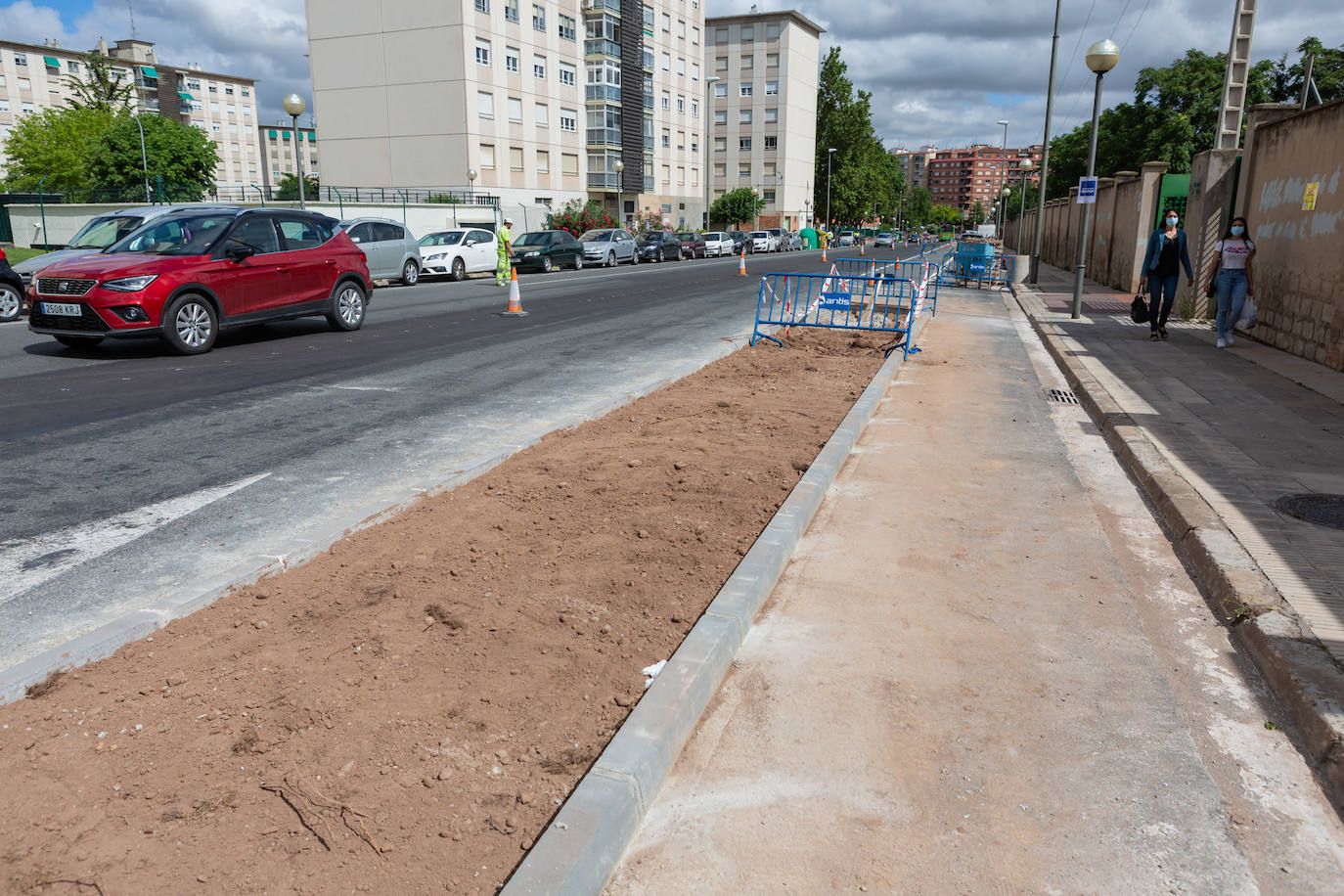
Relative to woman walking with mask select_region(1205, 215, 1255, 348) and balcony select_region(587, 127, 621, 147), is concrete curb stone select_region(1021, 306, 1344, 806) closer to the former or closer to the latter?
woman walking with mask select_region(1205, 215, 1255, 348)

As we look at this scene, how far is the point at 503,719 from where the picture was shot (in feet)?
9.77

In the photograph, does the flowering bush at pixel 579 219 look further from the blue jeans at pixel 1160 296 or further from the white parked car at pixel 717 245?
the blue jeans at pixel 1160 296

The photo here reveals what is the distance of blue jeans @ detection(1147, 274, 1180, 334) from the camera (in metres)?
13.0

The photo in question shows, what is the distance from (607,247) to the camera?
3709 cm

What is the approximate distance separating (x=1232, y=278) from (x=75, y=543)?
1333 centimetres

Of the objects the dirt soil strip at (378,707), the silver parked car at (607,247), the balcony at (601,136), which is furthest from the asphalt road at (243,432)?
the balcony at (601,136)

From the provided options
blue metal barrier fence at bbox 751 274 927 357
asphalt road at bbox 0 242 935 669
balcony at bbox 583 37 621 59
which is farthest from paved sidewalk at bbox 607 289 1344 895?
balcony at bbox 583 37 621 59

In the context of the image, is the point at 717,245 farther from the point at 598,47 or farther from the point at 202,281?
the point at 202,281

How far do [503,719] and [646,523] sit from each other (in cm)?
193

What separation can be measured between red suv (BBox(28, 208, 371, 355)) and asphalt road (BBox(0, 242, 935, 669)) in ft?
1.32

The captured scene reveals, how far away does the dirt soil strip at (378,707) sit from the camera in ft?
7.70

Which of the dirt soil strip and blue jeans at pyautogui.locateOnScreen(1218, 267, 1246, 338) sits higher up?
blue jeans at pyautogui.locateOnScreen(1218, 267, 1246, 338)

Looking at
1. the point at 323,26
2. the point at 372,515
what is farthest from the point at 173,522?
the point at 323,26

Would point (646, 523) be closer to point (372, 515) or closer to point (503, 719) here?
point (372, 515)
